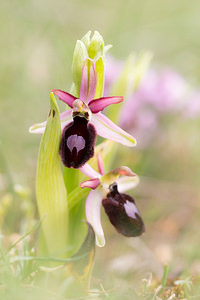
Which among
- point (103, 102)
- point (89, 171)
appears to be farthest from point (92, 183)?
point (103, 102)

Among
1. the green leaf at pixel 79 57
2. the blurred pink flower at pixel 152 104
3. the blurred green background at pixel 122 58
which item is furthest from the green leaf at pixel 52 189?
the blurred pink flower at pixel 152 104

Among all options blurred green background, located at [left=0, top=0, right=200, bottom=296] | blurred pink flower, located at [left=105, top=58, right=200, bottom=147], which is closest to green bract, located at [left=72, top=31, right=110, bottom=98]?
blurred green background, located at [left=0, top=0, right=200, bottom=296]

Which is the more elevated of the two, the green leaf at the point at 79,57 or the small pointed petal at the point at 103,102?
the green leaf at the point at 79,57

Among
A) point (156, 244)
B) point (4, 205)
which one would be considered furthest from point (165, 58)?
point (4, 205)

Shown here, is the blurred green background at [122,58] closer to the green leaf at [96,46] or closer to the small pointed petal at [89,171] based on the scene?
the small pointed petal at [89,171]

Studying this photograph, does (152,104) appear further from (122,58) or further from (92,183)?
(92,183)
